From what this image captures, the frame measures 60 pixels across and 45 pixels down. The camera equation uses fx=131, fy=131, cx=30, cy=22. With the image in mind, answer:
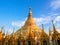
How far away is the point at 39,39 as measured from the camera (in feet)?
132

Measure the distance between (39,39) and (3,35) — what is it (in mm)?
14003

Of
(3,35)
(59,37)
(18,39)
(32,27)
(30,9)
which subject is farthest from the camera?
(30,9)

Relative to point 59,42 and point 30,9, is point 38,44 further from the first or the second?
point 30,9

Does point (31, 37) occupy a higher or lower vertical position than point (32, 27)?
lower

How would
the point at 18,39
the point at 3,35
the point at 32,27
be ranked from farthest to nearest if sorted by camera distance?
the point at 32,27
the point at 3,35
the point at 18,39

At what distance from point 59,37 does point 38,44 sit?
287 inches

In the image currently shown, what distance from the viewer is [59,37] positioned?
3650 cm

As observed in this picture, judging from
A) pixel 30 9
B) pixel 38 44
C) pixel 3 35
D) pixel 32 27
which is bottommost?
pixel 38 44

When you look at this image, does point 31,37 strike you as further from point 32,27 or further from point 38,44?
point 32,27

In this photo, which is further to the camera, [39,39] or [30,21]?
[30,21]

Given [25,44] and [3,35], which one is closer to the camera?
[25,44]

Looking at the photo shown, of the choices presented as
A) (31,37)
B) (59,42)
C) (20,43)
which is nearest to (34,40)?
(31,37)

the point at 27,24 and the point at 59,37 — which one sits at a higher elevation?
the point at 27,24

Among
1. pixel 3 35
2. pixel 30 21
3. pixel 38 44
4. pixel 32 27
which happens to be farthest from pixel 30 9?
pixel 38 44
